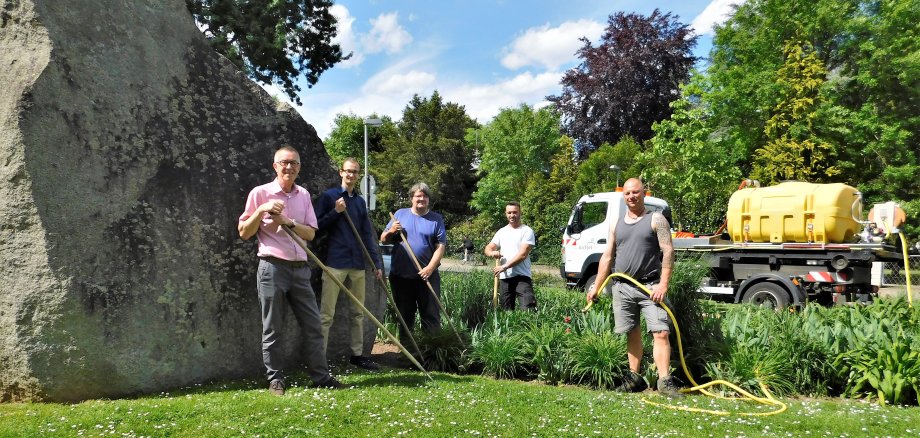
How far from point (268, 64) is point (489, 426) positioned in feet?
53.9

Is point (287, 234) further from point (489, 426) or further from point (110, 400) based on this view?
point (489, 426)

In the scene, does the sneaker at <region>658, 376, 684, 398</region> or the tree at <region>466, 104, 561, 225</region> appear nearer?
the sneaker at <region>658, 376, 684, 398</region>

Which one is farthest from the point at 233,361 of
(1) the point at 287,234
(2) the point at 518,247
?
(2) the point at 518,247

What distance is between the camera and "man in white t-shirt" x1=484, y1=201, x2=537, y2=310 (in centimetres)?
706

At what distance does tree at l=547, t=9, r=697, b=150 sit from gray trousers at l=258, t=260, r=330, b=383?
1036 inches

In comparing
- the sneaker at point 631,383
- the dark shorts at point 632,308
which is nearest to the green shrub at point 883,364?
the dark shorts at point 632,308

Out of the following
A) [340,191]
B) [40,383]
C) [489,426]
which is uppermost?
[340,191]

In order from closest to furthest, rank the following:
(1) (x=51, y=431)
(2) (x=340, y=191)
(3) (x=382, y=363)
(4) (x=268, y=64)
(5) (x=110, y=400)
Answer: (1) (x=51, y=431)
(5) (x=110, y=400)
(2) (x=340, y=191)
(3) (x=382, y=363)
(4) (x=268, y=64)

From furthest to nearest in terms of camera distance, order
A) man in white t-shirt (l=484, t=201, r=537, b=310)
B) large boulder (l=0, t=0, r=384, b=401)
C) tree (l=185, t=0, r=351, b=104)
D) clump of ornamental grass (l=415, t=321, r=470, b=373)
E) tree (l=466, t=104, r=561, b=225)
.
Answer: tree (l=466, t=104, r=561, b=225) → tree (l=185, t=0, r=351, b=104) → man in white t-shirt (l=484, t=201, r=537, b=310) → clump of ornamental grass (l=415, t=321, r=470, b=373) → large boulder (l=0, t=0, r=384, b=401)

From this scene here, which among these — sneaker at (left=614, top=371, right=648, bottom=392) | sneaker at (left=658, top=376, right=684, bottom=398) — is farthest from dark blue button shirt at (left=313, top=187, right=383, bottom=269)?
sneaker at (left=658, top=376, right=684, bottom=398)

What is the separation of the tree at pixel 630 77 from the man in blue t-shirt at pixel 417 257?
24500 millimetres

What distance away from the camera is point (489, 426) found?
13.5ft

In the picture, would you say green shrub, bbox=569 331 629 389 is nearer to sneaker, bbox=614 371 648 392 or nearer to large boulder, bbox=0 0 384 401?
sneaker, bbox=614 371 648 392

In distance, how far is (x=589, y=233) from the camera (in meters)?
12.0
